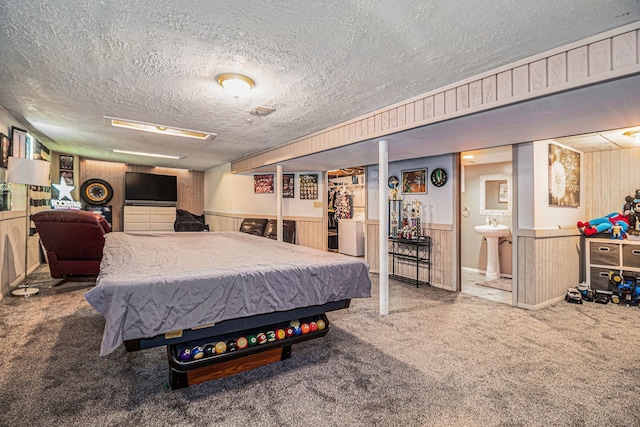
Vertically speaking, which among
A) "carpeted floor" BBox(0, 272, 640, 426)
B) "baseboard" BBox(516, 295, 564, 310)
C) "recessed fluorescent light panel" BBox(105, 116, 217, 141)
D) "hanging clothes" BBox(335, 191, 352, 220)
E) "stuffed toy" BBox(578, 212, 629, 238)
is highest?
"recessed fluorescent light panel" BBox(105, 116, 217, 141)

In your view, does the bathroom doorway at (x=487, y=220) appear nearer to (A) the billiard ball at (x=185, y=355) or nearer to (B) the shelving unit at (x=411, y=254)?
(B) the shelving unit at (x=411, y=254)

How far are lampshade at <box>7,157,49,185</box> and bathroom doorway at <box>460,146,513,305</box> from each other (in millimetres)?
6003

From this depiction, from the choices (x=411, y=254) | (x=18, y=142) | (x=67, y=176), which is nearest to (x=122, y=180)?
(x=67, y=176)

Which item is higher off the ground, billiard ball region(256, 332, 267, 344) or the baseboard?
billiard ball region(256, 332, 267, 344)

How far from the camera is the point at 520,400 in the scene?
194cm

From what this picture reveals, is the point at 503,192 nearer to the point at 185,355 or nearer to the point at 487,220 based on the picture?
the point at 487,220

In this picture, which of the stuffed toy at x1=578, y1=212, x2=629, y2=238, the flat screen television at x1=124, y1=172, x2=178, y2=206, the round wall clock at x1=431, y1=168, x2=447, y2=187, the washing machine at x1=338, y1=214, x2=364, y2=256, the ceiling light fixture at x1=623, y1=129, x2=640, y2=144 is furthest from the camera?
the flat screen television at x1=124, y1=172, x2=178, y2=206

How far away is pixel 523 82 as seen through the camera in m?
2.21

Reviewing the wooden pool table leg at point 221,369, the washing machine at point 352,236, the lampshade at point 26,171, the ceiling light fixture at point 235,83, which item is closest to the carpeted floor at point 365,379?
the wooden pool table leg at point 221,369

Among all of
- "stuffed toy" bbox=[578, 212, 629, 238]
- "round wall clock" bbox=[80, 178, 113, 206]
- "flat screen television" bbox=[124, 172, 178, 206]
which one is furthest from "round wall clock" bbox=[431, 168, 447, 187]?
"round wall clock" bbox=[80, 178, 113, 206]

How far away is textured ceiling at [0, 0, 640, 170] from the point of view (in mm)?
1738

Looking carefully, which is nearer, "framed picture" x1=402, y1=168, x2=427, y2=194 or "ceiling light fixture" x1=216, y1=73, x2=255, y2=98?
"ceiling light fixture" x1=216, y1=73, x2=255, y2=98

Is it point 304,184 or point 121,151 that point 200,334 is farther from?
point 121,151

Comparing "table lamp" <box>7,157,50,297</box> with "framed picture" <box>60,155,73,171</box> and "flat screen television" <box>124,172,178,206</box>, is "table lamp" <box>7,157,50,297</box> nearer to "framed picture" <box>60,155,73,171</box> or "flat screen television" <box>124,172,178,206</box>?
"framed picture" <box>60,155,73,171</box>
